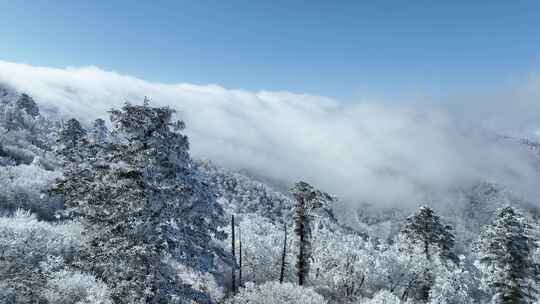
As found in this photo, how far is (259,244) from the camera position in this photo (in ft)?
193

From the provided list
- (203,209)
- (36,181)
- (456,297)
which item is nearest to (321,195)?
(456,297)

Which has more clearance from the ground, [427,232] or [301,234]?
[427,232]

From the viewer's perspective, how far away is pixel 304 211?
148 feet

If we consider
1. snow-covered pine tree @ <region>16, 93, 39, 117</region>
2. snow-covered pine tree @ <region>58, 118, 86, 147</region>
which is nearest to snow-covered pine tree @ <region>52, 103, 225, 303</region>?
snow-covered pine tree @ <region>58, 118, 86, 147</region>

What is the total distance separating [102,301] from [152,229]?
4689 millimetres

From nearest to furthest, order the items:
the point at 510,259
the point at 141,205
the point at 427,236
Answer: the point at 141,205
the point at 510,259
the point at 427,236

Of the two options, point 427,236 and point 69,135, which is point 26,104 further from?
point 427,236

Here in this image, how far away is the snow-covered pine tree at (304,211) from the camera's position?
1742 inches

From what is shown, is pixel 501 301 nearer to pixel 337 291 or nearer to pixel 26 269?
pixel 337 291

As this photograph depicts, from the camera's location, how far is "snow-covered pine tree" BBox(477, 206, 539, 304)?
1331 inches

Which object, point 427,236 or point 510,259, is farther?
point 427,236

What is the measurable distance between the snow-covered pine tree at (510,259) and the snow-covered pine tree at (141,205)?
26.2 meters

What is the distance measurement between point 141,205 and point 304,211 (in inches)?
1143

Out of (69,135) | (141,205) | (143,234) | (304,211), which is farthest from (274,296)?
(69,135)
